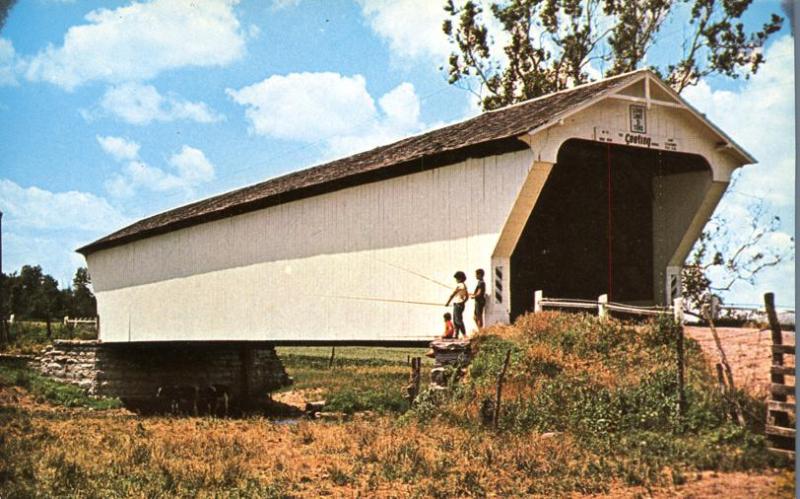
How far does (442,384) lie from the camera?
12914 mm

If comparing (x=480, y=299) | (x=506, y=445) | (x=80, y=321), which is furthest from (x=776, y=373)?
(x=80, y=321)

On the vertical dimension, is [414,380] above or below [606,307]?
below

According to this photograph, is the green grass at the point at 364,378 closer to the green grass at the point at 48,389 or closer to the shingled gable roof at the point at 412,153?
the shingled gable roof at the point at 412,153

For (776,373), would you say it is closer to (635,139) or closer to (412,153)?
(635,139)

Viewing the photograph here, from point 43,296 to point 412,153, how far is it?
1314 centimetres

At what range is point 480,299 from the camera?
44.2 feet

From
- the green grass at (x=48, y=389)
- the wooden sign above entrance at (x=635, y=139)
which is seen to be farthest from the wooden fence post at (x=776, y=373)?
the green grass at (x=48, y=389)

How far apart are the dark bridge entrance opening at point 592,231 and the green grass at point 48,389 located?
15736 millimetres

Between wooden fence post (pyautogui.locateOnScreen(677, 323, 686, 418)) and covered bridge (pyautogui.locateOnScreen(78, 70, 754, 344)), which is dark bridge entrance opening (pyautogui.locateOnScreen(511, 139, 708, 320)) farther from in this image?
wooden fence post (pyautogui.locateOnScreen(677, 323, 686, 418))

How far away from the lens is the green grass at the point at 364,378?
53.3 ft

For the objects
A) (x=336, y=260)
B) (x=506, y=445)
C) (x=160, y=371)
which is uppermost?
(x=336, y=260)

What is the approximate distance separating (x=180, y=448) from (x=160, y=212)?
1540cm

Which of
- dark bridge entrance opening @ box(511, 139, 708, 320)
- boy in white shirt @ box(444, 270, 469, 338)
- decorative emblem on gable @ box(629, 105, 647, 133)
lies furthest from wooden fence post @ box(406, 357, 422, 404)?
decorative emblem on gable @ box(629, 105, 647, 133)

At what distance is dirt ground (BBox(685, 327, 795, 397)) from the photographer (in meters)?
8.45
